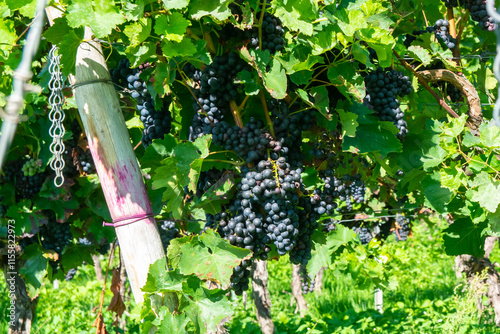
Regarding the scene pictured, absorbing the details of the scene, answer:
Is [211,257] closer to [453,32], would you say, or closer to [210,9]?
[210,9]

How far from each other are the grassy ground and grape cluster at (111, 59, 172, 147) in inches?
71.8

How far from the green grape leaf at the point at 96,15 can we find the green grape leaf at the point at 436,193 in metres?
1.51

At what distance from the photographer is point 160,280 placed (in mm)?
1980

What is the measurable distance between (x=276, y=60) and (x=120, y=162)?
2.37ft

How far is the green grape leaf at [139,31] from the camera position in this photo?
5.96 feet

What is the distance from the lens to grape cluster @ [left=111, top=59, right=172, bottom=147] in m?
2.25

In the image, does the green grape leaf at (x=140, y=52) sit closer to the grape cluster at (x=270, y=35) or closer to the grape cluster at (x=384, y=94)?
the grape cluster at (x=270, y=35)

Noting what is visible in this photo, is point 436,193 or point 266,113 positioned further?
point 436,193

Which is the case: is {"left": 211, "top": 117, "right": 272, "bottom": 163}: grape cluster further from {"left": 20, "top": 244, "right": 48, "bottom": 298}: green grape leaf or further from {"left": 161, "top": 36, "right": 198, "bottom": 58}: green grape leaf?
{"left": 20, "top": 244, "right": 48, "bottom": 298}: green grape leaf

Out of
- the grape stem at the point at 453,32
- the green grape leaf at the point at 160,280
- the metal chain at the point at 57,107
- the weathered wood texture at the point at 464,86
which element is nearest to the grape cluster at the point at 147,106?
the metal chain at the point at 57,107

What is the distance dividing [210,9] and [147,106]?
65 centimetres

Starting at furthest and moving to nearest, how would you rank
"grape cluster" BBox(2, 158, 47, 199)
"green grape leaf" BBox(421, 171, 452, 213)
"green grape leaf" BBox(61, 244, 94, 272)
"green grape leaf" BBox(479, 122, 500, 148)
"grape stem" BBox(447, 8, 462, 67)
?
"green grape leaf" BBox(61, 244, 94, 272)
"grape cluster" BBox(2, 158, 47, 199)
"grape stem" BBox(447, 8, 462, 67)
"green grape leaf" BBox(421, 171, 452, 213)
"green grape leaf" BBox(479, 122, 500, 148)

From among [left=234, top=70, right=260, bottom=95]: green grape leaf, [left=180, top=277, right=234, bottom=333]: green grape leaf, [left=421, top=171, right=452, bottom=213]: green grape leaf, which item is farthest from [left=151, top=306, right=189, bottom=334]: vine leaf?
[left=421, top=171, right=452, bottom=213]: green grape leaf

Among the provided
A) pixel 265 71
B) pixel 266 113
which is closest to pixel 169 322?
pixel 266 113
